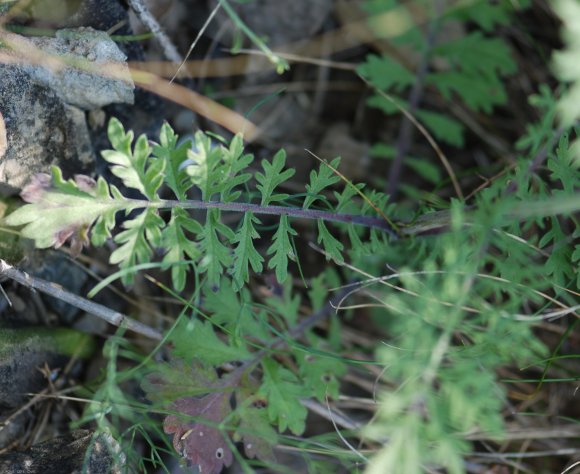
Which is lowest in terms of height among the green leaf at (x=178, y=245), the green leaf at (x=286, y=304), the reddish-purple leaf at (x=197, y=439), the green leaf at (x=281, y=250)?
the reddish-purple leaf at (x=197, y=439)

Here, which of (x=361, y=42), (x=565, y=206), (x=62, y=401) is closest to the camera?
(x=565, y=206)

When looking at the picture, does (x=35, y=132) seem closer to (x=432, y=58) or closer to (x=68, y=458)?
(x=68, y=458)

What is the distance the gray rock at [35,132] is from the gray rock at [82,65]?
51mm

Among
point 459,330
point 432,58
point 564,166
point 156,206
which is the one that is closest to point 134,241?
point 156,206

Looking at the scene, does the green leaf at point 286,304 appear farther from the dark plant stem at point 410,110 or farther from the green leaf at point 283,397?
the dark plant stem at point 410,110

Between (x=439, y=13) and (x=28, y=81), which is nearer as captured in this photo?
(x=28, y=81)

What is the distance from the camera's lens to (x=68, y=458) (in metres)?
2.46

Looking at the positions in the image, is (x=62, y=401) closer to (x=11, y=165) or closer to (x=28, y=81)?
(x=11, y=165)

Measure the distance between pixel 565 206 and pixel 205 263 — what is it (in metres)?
1.20

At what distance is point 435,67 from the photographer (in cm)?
423

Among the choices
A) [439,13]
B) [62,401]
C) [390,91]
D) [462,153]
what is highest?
[439,13]

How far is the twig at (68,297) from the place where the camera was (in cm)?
242

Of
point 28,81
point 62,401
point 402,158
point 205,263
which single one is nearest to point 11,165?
point 28,81

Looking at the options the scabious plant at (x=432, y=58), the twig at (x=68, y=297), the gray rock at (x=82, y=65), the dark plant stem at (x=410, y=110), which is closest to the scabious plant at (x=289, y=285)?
the twig at (x=68, y=297)
